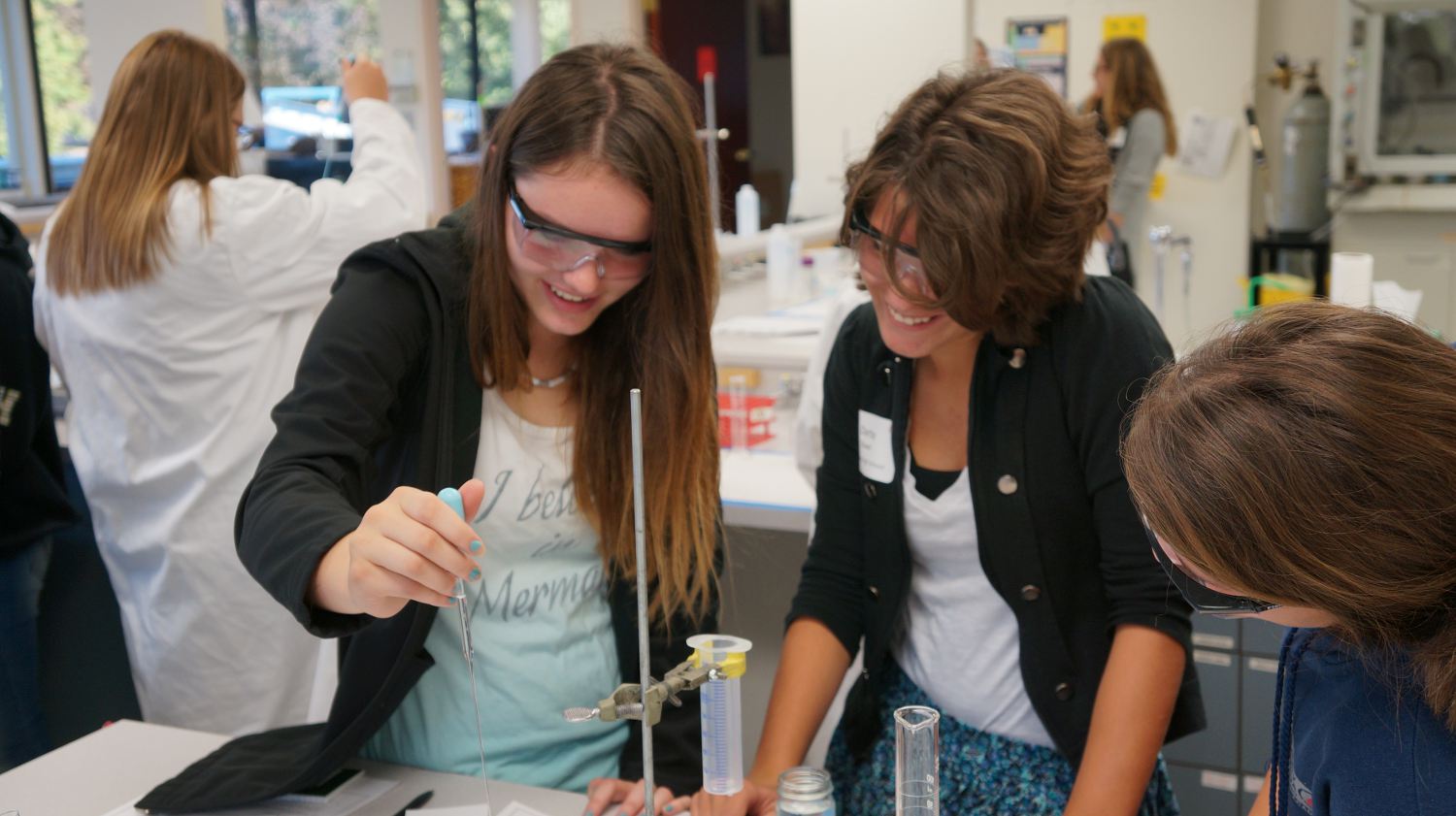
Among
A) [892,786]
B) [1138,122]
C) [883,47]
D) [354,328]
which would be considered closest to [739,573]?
[892,786]

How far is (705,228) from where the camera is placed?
140cm

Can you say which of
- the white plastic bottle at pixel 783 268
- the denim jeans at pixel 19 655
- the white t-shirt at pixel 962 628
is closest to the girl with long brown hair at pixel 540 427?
the white t-shirt at pixel 962 628

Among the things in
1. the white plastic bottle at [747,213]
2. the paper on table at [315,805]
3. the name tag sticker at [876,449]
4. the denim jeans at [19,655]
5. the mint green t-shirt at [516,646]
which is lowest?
the denim jeans at [19,655]

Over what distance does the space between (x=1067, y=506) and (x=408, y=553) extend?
0.73 metres

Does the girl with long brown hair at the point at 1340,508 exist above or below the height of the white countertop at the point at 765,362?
above

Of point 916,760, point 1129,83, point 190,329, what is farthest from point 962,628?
point 1129,83

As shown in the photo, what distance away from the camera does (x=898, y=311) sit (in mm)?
1325

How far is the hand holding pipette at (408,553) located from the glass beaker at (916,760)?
0.35 metres

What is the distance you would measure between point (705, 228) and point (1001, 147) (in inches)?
13.3

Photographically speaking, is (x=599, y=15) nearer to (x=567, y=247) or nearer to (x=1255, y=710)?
(x=1255, y=710)

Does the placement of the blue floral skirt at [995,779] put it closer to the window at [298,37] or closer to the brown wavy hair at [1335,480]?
the brown wavy hair at [1335,480]

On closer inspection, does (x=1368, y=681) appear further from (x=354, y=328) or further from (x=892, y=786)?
(x=354, y=328)

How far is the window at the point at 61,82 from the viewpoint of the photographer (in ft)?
15.5

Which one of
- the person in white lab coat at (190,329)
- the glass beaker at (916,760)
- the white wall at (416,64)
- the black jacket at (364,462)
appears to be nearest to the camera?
the glass beaker at (916,760)
